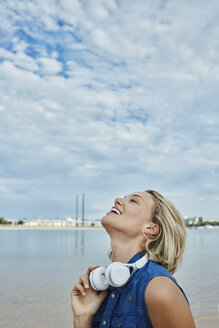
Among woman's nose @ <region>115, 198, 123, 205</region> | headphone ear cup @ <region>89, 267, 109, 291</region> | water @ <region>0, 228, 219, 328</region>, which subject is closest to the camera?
headphone ear cup @ <region>89, 267, 109, 291</region>

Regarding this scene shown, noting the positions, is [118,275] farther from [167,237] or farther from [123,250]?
[167,237]

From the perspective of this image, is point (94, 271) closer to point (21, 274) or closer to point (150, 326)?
point (150, 326)

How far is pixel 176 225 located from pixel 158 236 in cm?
18

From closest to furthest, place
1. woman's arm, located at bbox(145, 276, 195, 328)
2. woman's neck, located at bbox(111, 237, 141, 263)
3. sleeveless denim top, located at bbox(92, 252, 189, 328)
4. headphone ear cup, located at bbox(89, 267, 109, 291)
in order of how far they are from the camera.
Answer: woman's arm, located at bbox(145, 276, 195, 328)
sleeveless denim top, located at bbox(92, 252, 189, 328)
headphone ear cup, located at bbox(89, 267, 109, 291)
woman's neck, located at bbox(111, 237, 141, 263)

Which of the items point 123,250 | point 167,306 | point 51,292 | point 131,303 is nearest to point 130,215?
point 123,250

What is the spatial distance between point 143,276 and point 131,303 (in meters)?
0.21

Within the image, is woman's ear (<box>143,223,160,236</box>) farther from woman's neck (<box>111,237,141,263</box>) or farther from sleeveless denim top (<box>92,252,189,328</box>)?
sleeveless denim top (<box>92,252,189,328</box>)

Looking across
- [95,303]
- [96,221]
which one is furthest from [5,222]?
[95,303]

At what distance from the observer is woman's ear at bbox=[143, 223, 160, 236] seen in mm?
2967

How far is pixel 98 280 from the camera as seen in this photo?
2814 mm

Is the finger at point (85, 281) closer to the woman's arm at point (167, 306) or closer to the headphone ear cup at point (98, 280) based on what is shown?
the headphone ear cup at point (98, 280)

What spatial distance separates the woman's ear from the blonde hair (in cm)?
3

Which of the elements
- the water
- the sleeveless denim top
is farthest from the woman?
the water

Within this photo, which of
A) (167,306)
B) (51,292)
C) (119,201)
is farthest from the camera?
(51,292)
